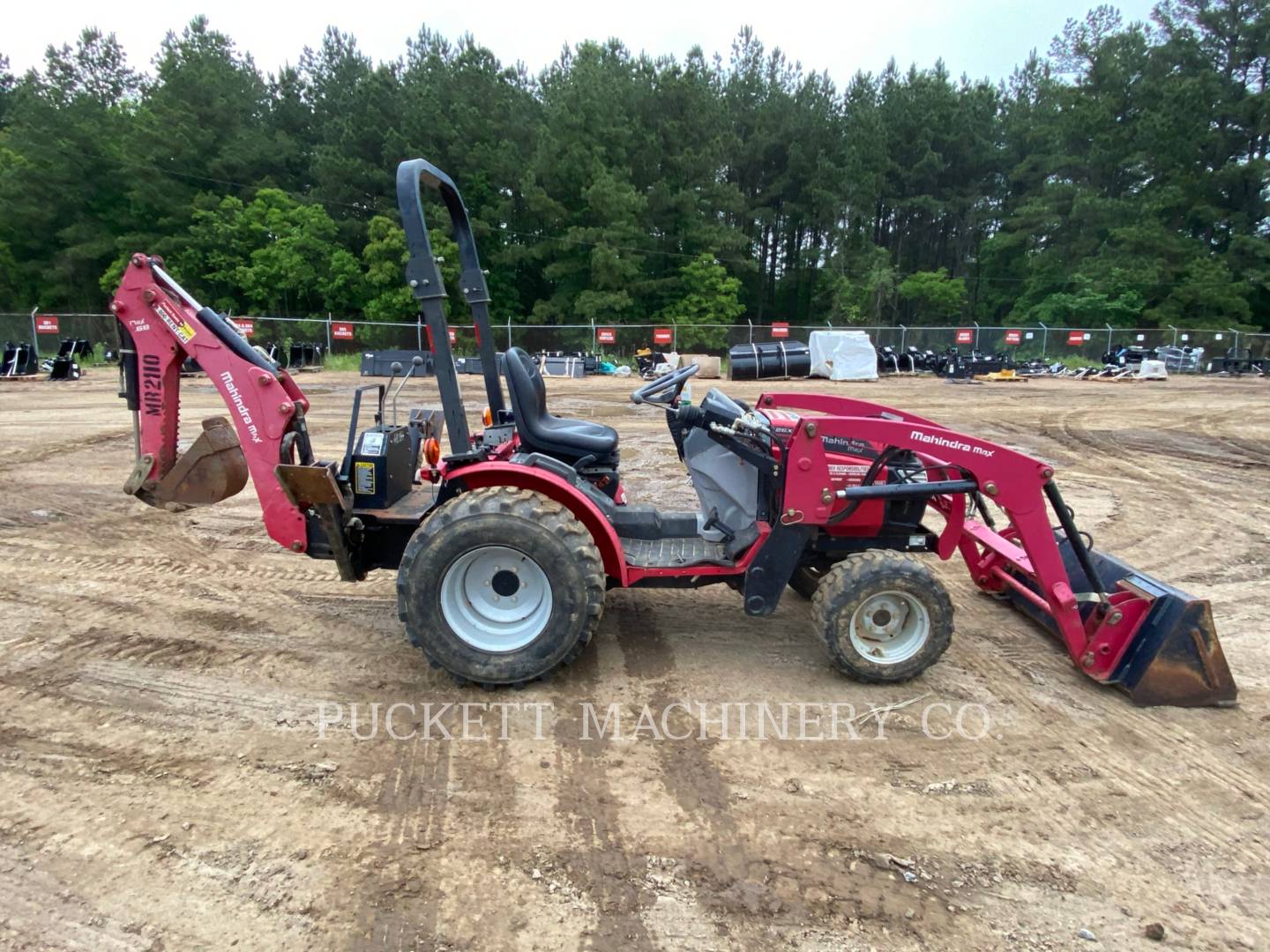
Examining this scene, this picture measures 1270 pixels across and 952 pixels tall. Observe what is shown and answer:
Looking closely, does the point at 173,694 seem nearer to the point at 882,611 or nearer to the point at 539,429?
the point at 539,429

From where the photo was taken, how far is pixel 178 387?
151 inches

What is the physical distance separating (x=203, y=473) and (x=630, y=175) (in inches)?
1277

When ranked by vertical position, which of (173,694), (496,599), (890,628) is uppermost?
(496,599)

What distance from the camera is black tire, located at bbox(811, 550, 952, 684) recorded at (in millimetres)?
3520

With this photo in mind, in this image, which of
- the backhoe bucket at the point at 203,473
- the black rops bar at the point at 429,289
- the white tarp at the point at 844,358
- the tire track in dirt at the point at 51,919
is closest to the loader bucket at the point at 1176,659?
the black rops bar at the point at 429,289

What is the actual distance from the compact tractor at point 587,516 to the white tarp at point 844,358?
60.4 ft

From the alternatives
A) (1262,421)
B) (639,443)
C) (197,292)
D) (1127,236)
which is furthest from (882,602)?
(1127,236)

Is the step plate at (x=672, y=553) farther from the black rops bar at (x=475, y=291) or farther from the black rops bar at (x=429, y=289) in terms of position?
the black rops bar at (x=475, y=291)

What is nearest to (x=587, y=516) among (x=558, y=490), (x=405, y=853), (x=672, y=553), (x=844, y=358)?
(x=558, y=490)

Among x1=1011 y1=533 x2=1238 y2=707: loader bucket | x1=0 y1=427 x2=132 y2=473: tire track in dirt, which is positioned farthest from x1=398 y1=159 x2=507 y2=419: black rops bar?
Answer: x1=0 y1=427 x2=132 y2=473: tire track in dirt

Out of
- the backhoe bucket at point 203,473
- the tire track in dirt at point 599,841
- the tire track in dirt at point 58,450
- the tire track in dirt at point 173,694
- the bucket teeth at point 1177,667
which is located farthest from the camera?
the tire track in dirt at point 58,450

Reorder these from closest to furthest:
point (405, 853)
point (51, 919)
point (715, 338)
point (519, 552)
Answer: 1. point (51, 919)
2. point (405, 853)
3. point (519, 552)
4. point (715, 338)

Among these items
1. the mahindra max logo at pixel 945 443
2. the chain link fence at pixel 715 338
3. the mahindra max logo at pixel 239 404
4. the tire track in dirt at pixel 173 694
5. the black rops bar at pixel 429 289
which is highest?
the chain link fence at pixel 715 338

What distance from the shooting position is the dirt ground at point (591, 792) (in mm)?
2246
